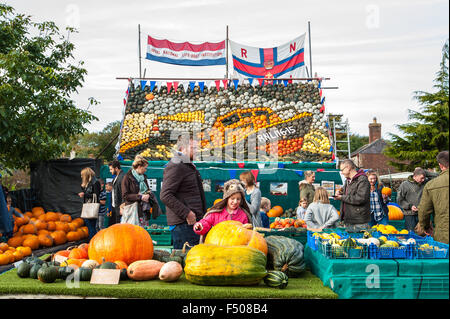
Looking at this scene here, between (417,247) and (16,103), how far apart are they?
8.51 meters

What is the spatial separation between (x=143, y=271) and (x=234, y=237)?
2.88 ft

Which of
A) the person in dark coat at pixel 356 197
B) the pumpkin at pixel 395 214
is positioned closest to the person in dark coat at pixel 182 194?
the person in dark coat at pixel 356 197

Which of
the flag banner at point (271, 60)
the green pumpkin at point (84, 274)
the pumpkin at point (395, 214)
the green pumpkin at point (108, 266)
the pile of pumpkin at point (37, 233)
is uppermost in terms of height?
the flag banner at point (271, 60)

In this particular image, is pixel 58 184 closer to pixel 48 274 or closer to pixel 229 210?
pixel 229 210

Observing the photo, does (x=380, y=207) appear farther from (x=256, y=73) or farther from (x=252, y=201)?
(x=256, y=73)

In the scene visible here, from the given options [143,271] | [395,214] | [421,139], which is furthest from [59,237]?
[421,139]

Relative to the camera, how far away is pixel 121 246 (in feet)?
13.7

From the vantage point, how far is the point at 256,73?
53.4 feet

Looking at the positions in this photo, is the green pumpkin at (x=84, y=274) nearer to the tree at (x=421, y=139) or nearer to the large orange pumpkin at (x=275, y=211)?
the large orange pumpkin at (x=275, y=211)

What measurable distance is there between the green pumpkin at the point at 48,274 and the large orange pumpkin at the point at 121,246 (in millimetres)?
583

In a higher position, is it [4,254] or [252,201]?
[252,201]

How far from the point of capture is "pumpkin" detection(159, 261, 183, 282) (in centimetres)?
360

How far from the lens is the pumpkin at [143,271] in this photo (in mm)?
3697
